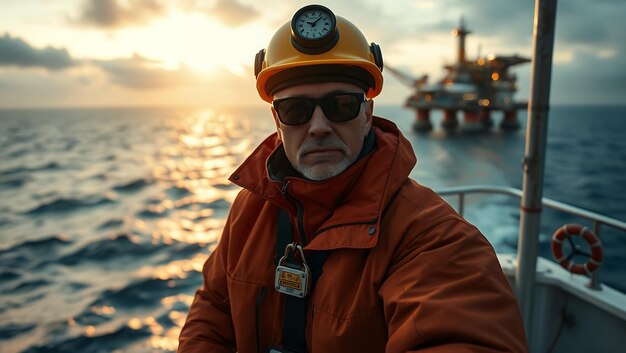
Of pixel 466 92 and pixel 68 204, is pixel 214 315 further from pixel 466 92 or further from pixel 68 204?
pixel 466 92

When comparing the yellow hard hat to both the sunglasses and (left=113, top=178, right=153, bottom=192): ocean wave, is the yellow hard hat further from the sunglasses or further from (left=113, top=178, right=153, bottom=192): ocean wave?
(left=113, top=178, right=153, bottom=192): ocean wave

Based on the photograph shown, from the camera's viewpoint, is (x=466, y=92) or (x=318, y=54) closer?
(x=318, y=54)

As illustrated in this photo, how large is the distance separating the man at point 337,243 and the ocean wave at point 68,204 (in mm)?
16297

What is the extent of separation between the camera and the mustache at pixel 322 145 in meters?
1.74

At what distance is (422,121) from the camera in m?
69.4

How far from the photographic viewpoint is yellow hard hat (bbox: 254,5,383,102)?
1.73 metres

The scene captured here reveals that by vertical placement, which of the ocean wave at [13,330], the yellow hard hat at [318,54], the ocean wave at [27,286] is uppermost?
the yellow hard hat at [318,54]

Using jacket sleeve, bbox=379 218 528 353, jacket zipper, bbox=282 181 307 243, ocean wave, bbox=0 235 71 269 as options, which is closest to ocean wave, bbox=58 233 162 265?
ocean wave, bbox=0 235 71 269

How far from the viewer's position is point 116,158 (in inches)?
1389

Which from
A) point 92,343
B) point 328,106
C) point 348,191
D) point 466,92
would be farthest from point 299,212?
point 466,92

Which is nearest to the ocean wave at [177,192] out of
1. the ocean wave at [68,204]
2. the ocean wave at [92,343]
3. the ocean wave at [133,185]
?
the ocean wave at [133,185]

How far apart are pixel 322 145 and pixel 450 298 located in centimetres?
80

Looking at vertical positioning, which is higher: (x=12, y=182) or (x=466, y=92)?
(x=466, y=92)

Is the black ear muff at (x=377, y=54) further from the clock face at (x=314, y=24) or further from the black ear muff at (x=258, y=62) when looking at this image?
the black ear muff at (x=258, y=62)
